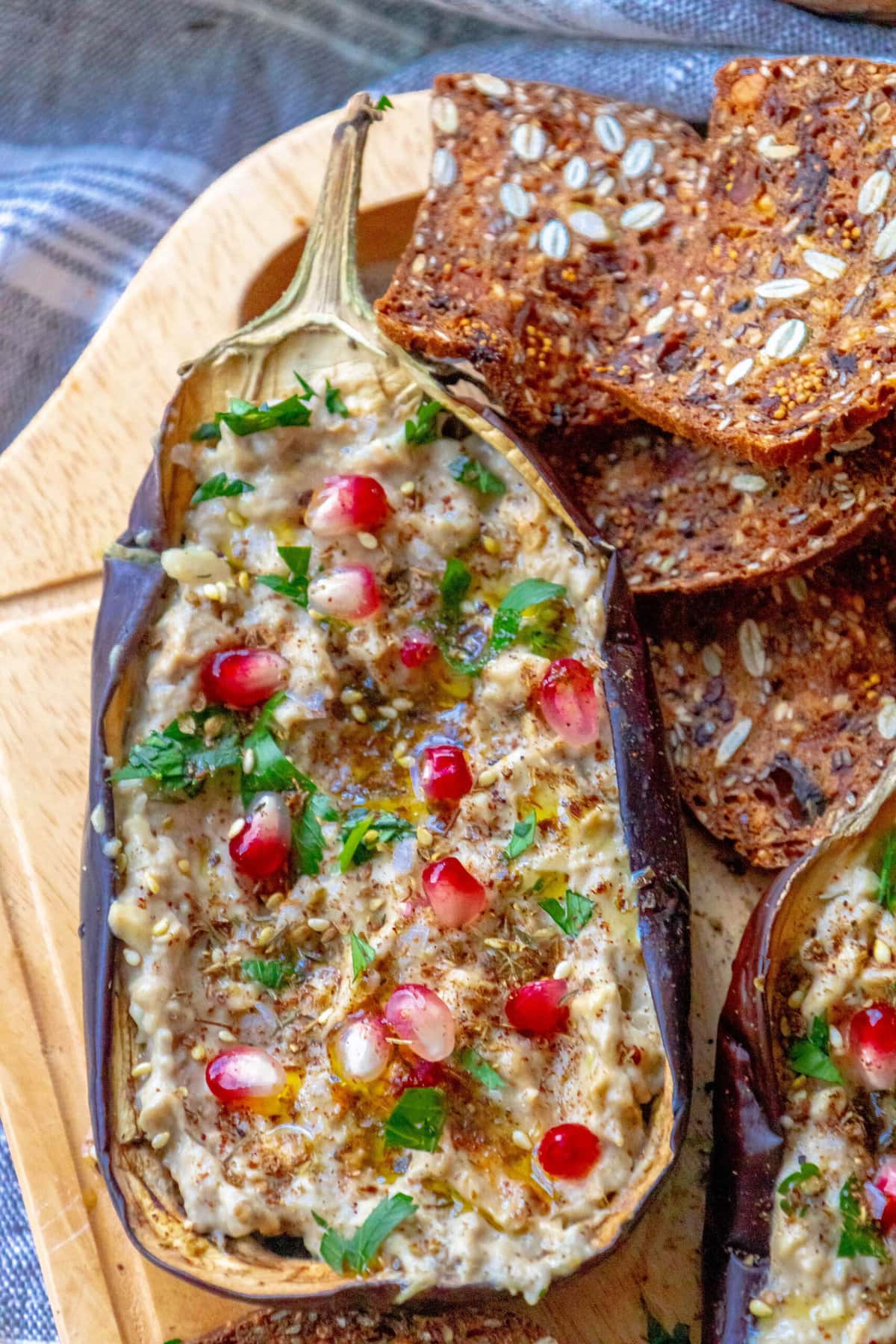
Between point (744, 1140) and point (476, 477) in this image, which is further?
point (476, 477)

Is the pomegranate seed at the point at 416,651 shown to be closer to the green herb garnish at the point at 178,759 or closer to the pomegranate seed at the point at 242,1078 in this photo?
the green herb garnish at the point at 178,759

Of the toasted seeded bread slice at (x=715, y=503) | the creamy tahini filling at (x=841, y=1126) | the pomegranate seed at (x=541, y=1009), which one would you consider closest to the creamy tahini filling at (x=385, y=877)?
the pomegranate seed at (x=541, y=1009)

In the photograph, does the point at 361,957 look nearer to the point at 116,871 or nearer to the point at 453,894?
the point at 453,894

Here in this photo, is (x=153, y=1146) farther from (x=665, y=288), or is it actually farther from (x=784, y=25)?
(x=784, y=25)

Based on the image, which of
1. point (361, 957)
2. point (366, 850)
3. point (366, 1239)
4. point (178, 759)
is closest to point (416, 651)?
point (366, 850)

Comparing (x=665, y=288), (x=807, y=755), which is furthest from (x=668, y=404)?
(x=807, y=755)

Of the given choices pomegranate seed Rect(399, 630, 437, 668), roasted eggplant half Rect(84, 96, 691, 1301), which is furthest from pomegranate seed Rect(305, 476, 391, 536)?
pomegranate seed Rect(399, 630, 437, 668)
